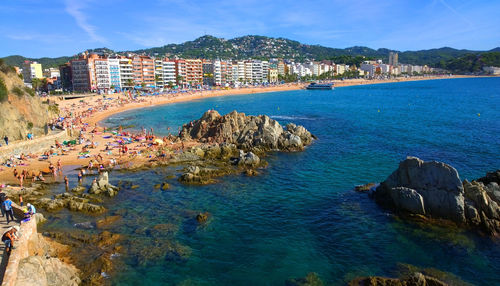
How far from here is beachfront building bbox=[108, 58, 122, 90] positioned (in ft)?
366

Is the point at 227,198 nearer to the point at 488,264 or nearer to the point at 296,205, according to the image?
the point at 296,205

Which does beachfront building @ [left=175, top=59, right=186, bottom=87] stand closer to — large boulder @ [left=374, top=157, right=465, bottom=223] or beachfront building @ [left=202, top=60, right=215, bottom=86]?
beachfront building @ [left=202, top=60, right=215, bottom=86]

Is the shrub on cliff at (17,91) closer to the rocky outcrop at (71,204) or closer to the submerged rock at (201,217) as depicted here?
the rocky outcrop at (71,204)

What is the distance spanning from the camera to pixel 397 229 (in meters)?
19.0

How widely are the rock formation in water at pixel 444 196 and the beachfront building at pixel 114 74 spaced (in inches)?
4256

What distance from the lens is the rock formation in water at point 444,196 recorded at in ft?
61.9

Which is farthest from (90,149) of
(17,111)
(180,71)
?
(180,71)

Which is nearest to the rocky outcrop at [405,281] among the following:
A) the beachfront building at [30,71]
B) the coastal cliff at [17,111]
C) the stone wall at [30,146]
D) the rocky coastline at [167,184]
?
the rocky coastline at [167,184]

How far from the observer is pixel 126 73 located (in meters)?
117

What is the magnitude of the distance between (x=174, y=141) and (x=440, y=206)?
104 ft

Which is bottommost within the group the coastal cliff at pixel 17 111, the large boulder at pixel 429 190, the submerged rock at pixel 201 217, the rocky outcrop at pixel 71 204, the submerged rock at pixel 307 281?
Result: the submerged rock at pixel 307 281

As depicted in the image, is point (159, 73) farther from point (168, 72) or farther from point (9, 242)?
point (9, 242)

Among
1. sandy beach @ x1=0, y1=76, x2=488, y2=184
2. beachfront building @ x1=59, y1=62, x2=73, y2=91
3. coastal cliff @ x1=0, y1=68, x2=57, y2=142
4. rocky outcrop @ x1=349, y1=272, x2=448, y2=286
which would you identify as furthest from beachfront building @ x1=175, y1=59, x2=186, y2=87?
rocky outcrop @ x1=349, y1=272, x2=448, y2=286

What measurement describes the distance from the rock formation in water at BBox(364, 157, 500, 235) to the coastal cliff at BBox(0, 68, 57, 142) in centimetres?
4018
